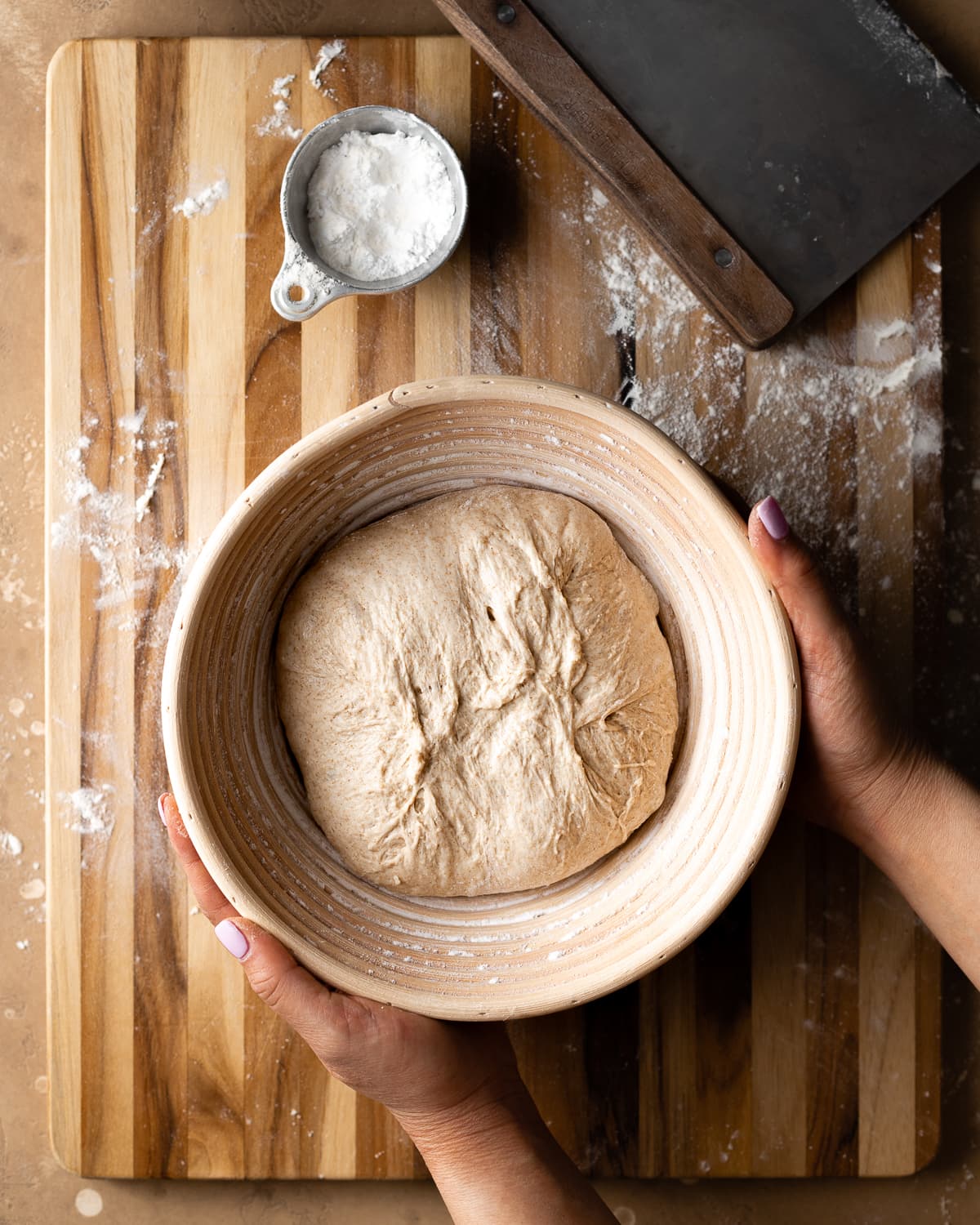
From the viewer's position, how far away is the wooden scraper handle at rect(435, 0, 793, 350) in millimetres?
1102

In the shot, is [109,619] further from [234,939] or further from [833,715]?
[833,715]

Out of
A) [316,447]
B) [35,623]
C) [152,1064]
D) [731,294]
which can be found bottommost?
[152,1064]

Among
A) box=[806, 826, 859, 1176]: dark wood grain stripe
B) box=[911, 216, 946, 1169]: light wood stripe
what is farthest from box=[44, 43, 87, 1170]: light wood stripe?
box=[911, 216, 946, 1169]: light wood stripe

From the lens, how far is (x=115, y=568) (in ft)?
3.92

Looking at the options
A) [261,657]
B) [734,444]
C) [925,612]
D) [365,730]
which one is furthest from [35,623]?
[925,612]

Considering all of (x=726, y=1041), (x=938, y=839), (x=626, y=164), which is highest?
(x=626, y=164)

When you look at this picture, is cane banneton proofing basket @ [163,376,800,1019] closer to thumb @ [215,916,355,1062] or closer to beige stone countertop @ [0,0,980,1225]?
thumb @ [215,916,355,1062]

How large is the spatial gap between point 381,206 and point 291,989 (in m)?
0.82

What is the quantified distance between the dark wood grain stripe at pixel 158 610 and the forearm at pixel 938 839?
0.81 m

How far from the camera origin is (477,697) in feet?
3.49

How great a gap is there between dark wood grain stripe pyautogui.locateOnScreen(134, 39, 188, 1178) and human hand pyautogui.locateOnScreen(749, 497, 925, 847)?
67 cm

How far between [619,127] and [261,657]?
0.70 m

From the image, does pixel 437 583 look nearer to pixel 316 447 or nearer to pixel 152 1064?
pixel 316 447

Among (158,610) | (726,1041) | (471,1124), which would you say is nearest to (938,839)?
(726,1041)
